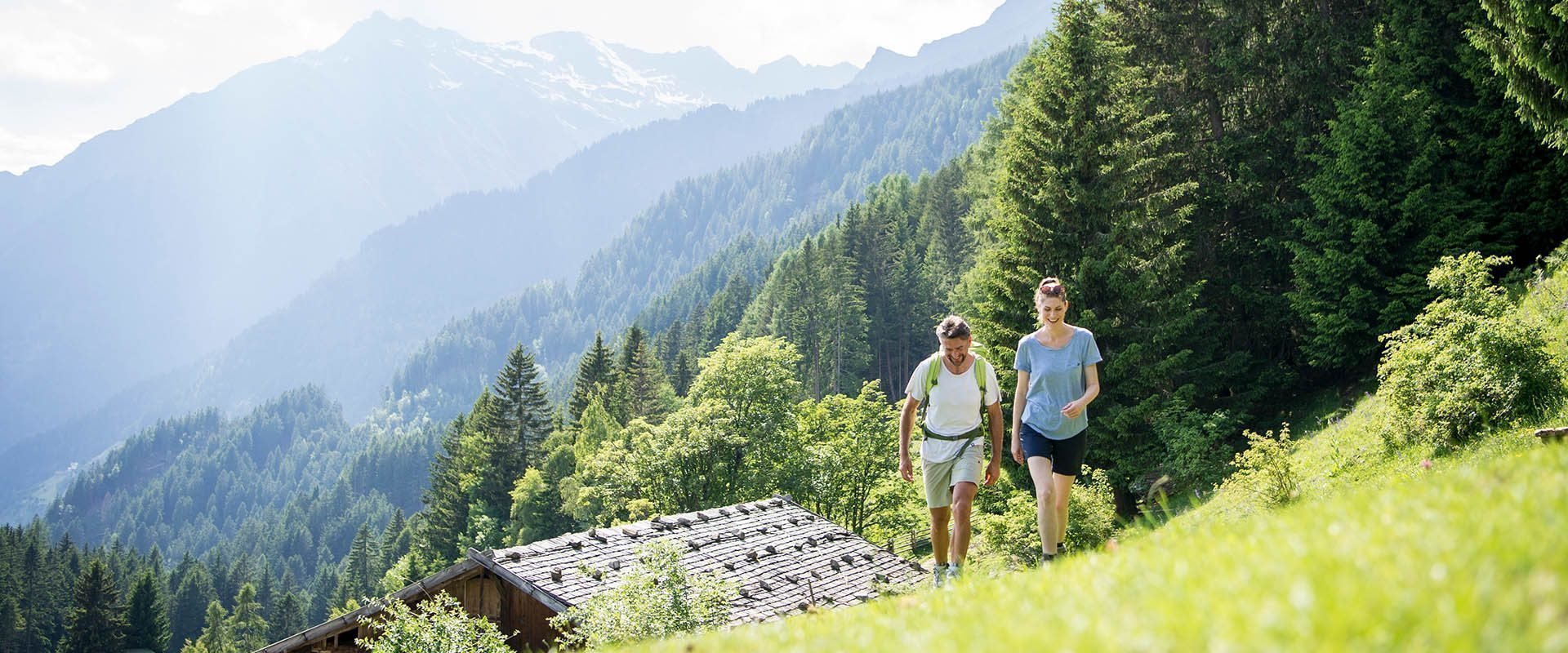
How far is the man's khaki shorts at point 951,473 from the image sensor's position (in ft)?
30.4

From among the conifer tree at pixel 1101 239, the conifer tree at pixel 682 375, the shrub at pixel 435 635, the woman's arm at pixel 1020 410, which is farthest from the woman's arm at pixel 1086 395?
the conifer tree at pixel 682 375

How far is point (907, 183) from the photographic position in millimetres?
130875

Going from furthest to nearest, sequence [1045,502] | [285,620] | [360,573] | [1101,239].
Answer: [360,573] → [285,620] → [1101,239] → [1045,502]

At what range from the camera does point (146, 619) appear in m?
90.6

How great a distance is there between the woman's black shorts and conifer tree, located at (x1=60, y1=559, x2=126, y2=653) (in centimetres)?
10067

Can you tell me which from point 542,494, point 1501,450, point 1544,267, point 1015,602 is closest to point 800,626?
point 1015,602

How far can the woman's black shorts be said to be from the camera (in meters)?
9.02

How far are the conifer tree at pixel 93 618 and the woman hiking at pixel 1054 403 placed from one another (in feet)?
330

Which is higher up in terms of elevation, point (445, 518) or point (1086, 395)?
point (1086, 395)

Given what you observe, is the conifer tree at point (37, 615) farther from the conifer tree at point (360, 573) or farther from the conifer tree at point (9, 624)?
the conifer tree at point (360, 573)

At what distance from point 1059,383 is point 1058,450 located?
0.67 meters

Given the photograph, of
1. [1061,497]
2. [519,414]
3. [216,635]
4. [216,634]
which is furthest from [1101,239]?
[216,634]

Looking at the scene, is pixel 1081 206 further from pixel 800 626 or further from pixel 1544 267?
pixel 800 626

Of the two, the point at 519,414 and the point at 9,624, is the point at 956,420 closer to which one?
the point at 519,414
